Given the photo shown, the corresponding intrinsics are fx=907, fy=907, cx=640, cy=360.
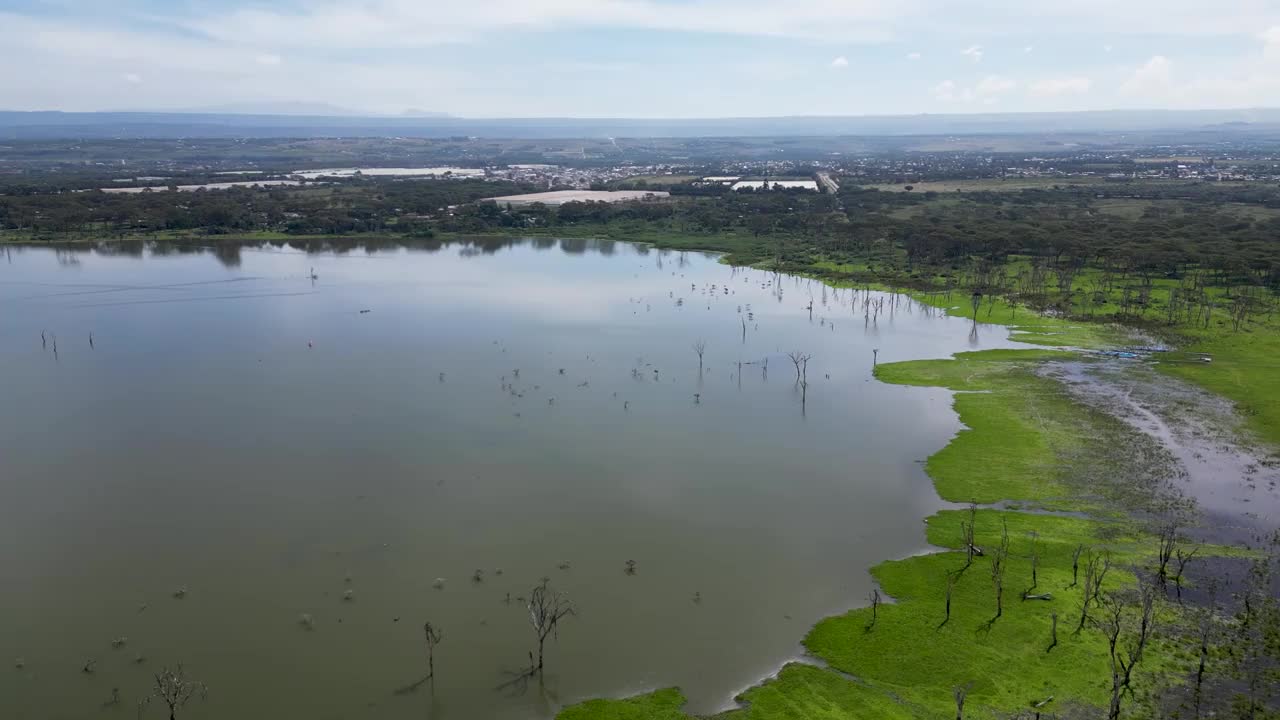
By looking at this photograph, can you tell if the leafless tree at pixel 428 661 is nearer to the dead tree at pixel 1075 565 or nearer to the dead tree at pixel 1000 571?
the dead tree at pixel 1000 571

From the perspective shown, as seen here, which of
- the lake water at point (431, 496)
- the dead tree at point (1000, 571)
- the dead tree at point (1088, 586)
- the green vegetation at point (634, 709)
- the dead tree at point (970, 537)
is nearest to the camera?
the green vegetation at point (634, 709)

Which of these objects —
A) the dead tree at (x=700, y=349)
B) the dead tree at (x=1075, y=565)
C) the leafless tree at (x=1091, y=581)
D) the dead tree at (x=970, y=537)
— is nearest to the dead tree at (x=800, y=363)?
the dead tree at (x=700, y=349)

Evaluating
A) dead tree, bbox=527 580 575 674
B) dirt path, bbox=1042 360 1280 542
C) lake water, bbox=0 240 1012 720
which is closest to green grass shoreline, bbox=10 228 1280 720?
lake water, bbox=0 240 1012 720

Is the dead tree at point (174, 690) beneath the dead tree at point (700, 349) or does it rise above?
beneath

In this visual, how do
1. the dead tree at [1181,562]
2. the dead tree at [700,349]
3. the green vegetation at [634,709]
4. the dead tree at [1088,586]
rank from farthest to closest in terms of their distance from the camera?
the dead tree at [700,349], the dead tree at [1181,562], the dead tree at [1088,586], the green vegetation at [634,709]

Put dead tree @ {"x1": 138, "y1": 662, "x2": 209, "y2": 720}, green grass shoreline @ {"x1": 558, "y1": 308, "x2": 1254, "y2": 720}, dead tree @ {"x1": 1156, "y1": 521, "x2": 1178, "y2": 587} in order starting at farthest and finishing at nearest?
dead tree @ {"x1": 1156, "y1": 521, "x2": 1178, "y2": 587} < green grass shoreline @ {"x1": 558, "y1": 308, "x2": 1254, "y2": 720} < dead tree @ {"x1": 138, "y1": 662, "x2": 209, "y2": 720}

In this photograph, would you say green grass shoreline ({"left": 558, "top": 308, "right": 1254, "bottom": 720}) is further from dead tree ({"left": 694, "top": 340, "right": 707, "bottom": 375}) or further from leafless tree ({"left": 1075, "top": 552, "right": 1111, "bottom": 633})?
dead tree ({"left": 694, "top": 340, "right": 707, "bottom": 375})

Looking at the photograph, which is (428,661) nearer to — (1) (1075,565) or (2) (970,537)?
(2) (970,537)
